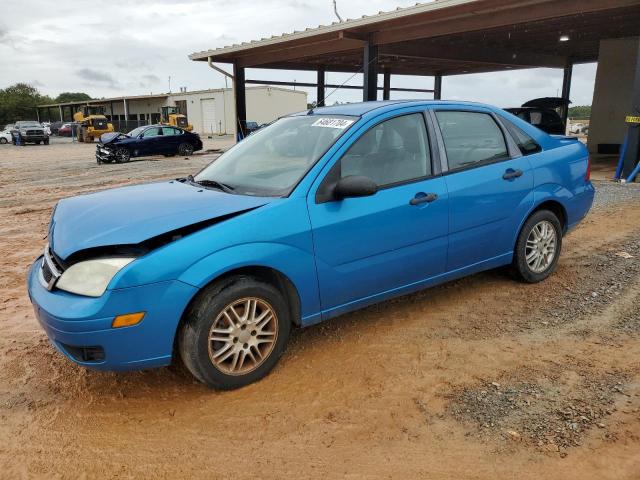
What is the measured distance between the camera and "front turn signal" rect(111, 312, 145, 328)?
107 inches

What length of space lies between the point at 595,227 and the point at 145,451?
245 inches

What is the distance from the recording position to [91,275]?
282 cm

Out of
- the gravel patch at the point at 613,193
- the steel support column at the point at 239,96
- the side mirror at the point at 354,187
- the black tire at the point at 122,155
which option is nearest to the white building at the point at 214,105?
the black tire at the point at 122,155

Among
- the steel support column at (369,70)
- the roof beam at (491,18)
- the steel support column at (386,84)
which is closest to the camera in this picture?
the roof beam at (491,18)

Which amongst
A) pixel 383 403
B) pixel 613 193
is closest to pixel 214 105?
pixel 613 193

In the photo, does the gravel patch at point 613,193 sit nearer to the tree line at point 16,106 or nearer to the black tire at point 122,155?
the black tire at point 122,155

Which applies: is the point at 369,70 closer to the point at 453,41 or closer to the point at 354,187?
the point at 453,41

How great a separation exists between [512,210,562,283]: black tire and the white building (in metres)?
40.8

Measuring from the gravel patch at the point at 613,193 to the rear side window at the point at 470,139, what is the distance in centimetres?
451

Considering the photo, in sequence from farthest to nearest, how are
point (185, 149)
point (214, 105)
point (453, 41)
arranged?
point (214, 105), point (185, 149), point (453, 41)

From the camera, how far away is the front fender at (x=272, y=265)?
9.43ft

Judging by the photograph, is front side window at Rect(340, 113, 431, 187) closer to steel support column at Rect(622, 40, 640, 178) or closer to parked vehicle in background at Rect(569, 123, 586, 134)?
steel support column at Rect(622, 40, 640, 178)

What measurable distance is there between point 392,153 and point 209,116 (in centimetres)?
4884

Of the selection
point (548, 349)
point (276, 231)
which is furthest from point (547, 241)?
point (276, 231)
